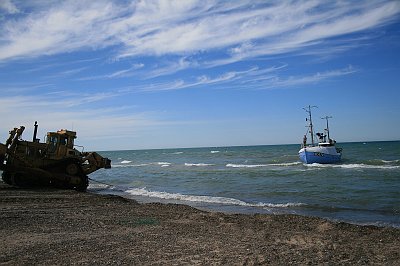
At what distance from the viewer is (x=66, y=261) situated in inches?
255

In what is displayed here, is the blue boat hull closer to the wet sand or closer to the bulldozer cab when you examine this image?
the bulldozer cab

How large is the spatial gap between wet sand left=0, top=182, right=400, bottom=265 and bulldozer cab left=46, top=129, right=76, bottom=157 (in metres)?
6.91

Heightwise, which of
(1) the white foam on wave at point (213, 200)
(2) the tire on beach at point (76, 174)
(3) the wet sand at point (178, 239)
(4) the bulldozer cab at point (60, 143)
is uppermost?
(4) the bulldozer cab at point (60, 143)

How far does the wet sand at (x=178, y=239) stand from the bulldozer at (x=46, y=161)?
6.31 meters

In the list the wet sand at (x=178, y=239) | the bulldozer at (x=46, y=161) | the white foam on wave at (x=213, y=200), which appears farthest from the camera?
the bulldozer at (x=46, y=161)

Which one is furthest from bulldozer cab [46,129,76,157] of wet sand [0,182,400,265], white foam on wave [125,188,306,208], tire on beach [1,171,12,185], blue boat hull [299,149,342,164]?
blue boat hull [299,149,342,164]

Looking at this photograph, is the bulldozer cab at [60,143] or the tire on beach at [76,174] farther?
the tire on beach at [76,174]

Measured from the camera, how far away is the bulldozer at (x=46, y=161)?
60.0 feet

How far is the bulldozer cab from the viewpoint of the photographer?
19.3 metres

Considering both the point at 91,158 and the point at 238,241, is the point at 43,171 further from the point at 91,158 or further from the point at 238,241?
the point at 238,241

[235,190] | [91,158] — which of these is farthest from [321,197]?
[91,158]

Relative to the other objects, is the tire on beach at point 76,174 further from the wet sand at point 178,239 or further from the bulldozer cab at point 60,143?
the wet sand at point 178,239

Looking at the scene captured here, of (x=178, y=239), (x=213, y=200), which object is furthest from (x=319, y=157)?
(x=178, y=239)

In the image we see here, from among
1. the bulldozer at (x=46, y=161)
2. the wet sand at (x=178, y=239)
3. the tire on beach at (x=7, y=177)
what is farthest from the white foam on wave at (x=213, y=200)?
the tire on beach at (x=7, y=177)
